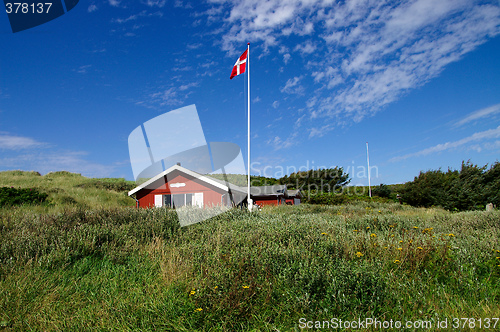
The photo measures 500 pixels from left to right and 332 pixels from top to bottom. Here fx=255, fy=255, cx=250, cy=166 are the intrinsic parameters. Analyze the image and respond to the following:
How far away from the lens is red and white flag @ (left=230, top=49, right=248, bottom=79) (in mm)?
17547

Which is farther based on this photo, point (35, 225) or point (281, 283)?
point (35, 225)

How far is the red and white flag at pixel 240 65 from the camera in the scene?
17547 mm

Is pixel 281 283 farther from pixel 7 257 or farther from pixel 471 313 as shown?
pixel 7 257

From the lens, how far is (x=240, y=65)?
696 inches

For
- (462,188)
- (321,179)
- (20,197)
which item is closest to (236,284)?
(20,197)

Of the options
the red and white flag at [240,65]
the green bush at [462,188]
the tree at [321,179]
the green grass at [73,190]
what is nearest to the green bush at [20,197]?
the green grass at [73,190]

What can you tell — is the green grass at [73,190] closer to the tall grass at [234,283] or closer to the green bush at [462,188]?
the tall grass at [234,283]

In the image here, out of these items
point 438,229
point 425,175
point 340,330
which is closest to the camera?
point 340,330

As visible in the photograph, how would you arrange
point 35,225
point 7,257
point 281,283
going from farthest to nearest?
1. point 35,225
2. point 7,257
3. point 281,283

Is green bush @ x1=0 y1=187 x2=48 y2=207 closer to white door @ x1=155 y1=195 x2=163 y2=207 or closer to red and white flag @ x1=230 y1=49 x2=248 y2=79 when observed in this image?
white door @ x1=155 y1=195 x2=163 y2=207

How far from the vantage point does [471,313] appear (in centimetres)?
270

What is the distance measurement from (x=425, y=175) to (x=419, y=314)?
29260mm

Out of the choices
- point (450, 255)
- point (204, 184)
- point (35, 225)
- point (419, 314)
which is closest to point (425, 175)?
point (204, 184)

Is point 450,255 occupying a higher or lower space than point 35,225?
lower
